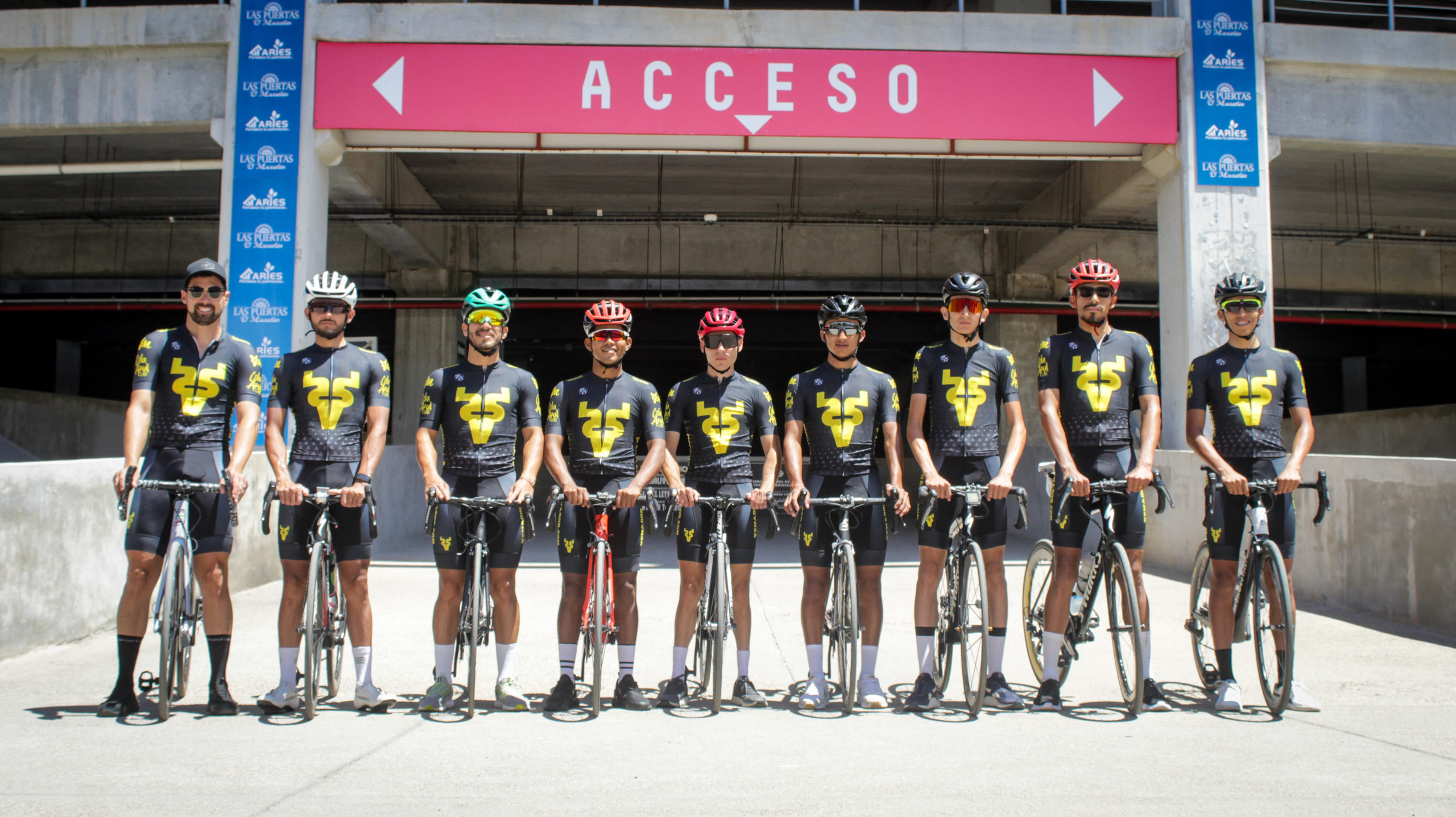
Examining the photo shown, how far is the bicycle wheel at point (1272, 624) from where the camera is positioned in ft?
13.8

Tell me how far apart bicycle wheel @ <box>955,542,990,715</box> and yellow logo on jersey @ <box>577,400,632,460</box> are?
1790 mm

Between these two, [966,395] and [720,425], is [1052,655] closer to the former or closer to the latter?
[966,395]

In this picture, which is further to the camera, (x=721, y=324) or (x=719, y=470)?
(x=721, y=324)

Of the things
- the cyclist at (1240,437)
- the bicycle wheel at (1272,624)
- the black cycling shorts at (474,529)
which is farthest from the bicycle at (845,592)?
the bicycle wheel at (1272,624)

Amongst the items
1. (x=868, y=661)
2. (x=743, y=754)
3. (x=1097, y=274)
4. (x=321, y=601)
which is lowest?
(x=743, y=754)

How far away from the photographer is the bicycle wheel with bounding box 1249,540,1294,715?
4.21 m

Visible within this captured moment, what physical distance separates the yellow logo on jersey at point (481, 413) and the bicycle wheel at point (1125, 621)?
118 inches

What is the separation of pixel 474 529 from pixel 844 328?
2074 mm

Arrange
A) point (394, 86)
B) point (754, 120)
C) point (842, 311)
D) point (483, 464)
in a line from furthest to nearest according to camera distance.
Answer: point (754, 120) < point (394, 86) < point (842, 311) < point (483, 464)

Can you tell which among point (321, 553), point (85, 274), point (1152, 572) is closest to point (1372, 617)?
point (1152, 572)

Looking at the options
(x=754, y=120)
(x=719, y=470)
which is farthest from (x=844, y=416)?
(x=754, y=120)

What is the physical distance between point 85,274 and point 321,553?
55.7 feet

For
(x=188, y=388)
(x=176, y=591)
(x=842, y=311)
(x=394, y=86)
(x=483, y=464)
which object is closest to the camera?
(x=176, y=591)

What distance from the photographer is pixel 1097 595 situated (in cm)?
452
